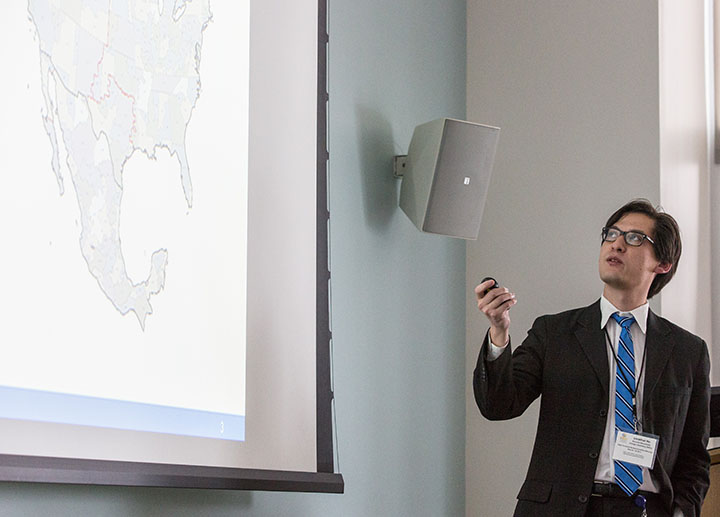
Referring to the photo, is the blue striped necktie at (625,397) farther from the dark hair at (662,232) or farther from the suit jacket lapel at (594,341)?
the dark hair at (662,232)

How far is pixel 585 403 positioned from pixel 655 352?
0.83ft

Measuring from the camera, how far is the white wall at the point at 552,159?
3.40 metres

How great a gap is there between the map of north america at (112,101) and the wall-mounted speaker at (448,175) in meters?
1.09

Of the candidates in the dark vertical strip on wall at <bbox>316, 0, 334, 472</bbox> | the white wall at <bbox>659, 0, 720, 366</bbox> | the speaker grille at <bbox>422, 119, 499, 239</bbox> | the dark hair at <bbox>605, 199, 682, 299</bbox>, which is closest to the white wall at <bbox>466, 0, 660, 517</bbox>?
the white wall at <bbox>659, 0, 720, 366</bbox>

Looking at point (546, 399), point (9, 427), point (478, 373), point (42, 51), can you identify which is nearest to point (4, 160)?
point (42, 51)

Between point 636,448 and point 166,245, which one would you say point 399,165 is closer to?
point 636,448

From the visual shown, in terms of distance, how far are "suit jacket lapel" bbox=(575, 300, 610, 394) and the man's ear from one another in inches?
8.6

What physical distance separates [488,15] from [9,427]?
2824mm

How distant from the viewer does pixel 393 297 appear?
3.04 metres

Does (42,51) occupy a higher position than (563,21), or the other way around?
(563,21)

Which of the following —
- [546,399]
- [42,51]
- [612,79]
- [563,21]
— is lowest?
[546,399]

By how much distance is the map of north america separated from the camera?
5.19 ft

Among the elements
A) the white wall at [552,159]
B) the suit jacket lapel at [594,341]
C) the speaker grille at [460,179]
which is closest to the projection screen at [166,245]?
the speaker grille at [460,179]

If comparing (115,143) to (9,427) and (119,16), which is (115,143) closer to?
(119,16)
